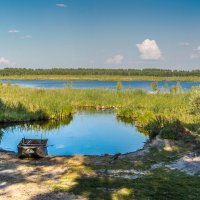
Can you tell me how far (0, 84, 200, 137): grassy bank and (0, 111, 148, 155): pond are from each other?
47.3 inches

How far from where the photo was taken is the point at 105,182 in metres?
13.7

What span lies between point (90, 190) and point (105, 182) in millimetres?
1015

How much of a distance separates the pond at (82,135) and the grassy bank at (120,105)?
1202mm

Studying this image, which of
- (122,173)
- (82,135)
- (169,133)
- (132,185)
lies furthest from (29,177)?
(82,135)

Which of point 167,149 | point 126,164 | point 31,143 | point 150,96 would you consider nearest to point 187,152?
point 167,149

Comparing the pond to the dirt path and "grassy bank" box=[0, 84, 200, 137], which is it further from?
the dirt path

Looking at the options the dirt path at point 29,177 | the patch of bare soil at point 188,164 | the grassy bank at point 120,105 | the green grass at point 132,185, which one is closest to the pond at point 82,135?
the grassy bank at point 120,105

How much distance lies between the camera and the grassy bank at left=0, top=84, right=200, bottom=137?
96.0 feet

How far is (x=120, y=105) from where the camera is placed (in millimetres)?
42719

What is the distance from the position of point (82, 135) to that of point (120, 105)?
48.9 ft

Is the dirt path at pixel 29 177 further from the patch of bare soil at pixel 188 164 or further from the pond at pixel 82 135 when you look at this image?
the patch of bare soil at pixel 188 164

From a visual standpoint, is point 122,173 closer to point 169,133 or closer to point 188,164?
point 188,164

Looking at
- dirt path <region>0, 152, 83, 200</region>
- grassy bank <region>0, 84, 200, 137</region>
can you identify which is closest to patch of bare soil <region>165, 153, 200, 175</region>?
dirt path <region>0, 152, 83, 200</region>

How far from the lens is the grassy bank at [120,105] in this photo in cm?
2927
